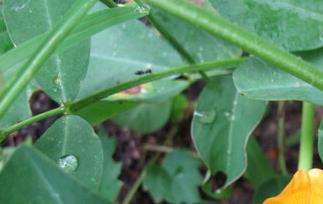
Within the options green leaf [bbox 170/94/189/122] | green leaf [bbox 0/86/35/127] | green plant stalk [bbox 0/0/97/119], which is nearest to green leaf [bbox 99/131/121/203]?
green leaf [bbox 170/94/189/122]

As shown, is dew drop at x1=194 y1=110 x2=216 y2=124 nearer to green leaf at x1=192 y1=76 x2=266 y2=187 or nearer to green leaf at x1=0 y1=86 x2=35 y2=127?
green leaf at x1=192 y1=76 x2=266 y2=187

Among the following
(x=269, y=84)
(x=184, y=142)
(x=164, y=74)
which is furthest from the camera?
(x=184, y=142)

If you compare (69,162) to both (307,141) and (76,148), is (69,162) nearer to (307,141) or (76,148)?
(76,148)

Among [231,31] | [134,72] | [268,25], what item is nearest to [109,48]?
[134,72]

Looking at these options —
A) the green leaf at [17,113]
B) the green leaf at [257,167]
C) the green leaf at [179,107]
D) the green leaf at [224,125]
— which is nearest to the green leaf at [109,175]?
the green leaf at [179,107]

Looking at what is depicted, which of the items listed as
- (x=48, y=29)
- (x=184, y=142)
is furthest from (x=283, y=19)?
(x=184, y=142)

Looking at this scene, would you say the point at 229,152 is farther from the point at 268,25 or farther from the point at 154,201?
the point at 154,201

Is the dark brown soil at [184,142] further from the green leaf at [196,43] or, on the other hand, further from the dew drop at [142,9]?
the dew drop at [142,9]
